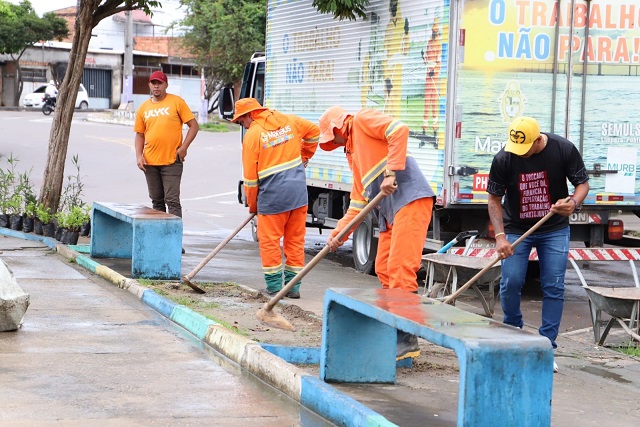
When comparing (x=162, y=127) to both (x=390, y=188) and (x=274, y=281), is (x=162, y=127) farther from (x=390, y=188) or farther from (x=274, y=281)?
(x=390, y=188)

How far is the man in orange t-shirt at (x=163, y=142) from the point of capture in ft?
40.6

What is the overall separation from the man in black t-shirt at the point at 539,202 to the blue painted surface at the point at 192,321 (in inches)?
85.0

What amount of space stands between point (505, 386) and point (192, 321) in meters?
3.83

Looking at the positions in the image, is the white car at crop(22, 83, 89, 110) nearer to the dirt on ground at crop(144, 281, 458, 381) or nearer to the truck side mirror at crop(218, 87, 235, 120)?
the truck side mirror at crop(218, 87, 235, 120)

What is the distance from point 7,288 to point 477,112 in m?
4.93

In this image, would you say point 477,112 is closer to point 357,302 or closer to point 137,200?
point 357,302

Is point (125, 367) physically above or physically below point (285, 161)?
below

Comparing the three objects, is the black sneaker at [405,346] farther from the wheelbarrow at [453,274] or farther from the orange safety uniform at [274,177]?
the orange safety uniform at [274,177]

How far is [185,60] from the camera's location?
64.5 metres

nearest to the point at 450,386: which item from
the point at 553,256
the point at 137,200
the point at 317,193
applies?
the point at 553,256

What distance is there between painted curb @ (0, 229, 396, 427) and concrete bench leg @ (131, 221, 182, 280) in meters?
0.27

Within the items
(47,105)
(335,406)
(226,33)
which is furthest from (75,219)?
(47,105)

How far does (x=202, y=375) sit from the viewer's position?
22.2 ft

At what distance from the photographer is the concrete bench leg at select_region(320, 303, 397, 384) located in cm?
628
